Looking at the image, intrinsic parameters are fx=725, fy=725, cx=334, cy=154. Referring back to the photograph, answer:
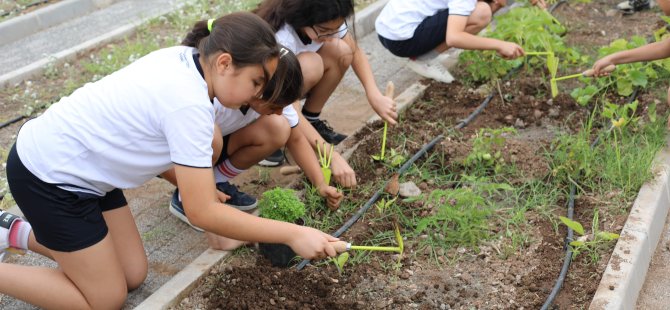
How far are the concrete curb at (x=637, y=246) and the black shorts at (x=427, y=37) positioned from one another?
156cm

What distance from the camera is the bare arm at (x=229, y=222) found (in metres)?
2.30

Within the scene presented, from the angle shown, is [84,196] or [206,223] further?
[84,196]

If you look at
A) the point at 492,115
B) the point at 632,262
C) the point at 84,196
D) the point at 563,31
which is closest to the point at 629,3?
the point at 563,31

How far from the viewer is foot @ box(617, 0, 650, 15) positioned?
5617 millimetres

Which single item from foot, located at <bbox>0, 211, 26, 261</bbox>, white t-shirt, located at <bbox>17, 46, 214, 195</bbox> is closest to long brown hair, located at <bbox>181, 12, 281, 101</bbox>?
white t-shirt, located at <bbox>17, 46, 214, 195</bbox>

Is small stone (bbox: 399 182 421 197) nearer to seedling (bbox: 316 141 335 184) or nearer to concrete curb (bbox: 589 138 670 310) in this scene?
seedling (bbox: 316 141 335 184)

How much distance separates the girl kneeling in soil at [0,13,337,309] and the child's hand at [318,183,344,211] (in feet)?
1.98

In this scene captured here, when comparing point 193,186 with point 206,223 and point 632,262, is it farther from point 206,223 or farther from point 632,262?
point 632,262

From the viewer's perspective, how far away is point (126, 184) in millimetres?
2602

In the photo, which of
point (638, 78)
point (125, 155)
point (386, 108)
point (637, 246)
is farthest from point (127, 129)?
point (638, 78)

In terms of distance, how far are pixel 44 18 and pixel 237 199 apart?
143 inches

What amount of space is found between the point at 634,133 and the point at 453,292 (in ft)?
4.98

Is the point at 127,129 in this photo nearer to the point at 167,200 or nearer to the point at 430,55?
the point at 167,200

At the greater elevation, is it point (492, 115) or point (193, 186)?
point (193, 186)
